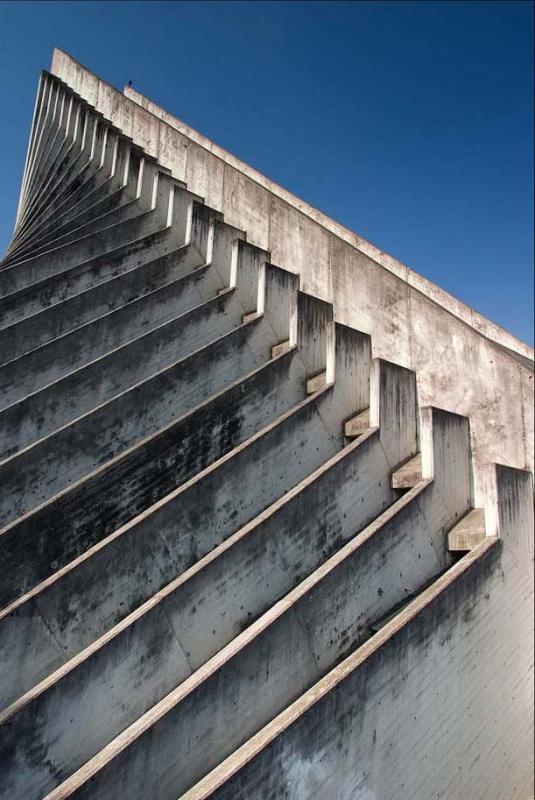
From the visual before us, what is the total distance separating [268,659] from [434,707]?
4.58 feet

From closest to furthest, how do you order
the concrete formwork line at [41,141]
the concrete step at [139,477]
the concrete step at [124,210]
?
the concrete step at [139,477]
the concrete step at [124,210]
the concrete formwork line at [41,141]

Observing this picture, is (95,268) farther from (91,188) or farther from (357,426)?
(91,188)

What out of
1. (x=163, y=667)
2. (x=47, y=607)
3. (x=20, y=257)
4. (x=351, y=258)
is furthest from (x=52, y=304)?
(x=163, y=667)

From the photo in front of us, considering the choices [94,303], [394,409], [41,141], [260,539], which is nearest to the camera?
[260,539]

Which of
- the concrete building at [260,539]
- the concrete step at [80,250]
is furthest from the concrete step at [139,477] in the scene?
the concrete step at [80,250]

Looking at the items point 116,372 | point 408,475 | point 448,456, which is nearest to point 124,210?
point 116,372

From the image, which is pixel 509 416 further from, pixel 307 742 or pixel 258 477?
pixel 307 742

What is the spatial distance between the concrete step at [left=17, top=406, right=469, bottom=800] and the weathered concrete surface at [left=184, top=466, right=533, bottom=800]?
25cm

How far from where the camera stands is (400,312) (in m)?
7.42

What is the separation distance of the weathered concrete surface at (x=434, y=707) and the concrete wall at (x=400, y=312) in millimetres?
786

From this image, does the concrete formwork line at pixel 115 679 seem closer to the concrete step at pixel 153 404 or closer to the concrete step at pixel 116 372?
the concrete step at pixel 153 404

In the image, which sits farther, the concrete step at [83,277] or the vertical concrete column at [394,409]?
the concrete step at [83,277]

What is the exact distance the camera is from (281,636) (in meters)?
4.23

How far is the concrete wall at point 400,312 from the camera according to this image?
608cm
